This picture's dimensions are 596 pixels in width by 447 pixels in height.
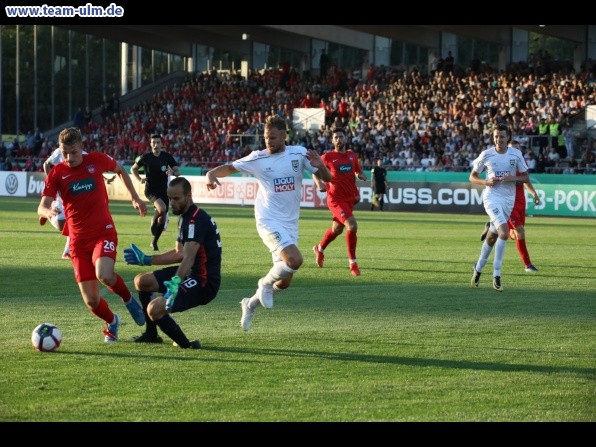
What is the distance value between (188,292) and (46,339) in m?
1.38

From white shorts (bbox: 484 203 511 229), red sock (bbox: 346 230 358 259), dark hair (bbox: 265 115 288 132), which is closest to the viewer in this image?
dark hair (bbox: 265 115 288 132)

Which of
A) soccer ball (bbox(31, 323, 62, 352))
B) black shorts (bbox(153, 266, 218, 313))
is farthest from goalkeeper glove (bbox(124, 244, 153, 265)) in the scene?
soccer ball (bbox(31, 323, 62, 352))

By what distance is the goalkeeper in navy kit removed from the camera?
384 inches

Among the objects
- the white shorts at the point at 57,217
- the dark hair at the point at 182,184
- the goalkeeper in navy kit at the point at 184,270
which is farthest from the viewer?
the white shorts at the point at 57,217

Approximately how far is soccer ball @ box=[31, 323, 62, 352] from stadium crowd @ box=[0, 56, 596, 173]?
1238 inches

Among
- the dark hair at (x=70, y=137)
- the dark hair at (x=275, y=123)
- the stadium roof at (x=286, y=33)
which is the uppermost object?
the stadium roof at (x=286, y=33)

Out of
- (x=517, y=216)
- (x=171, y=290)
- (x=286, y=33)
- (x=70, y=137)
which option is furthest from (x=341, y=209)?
(x=286, y=33)

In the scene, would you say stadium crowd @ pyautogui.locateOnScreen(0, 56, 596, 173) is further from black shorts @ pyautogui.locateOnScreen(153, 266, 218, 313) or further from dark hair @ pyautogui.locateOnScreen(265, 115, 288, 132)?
black shorts @ pyautogui.locateOnScreen(153, 266, 218, 313)

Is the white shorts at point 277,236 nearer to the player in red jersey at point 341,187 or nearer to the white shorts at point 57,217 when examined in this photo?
the white shorts at point 57,217

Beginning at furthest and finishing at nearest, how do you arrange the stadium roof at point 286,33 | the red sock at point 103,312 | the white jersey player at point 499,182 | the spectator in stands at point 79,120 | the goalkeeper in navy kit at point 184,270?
the spectator in stands at point 79,120
the stadium roof at point 286,33
the white jersey player at point 499,182
the red sock at point 103,312
the goalkeeper in navy kit at point 184,270

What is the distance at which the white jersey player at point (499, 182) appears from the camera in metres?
15.9

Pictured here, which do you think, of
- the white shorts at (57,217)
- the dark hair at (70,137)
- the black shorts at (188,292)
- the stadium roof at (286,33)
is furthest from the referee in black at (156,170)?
the stadium roof at (286,33)

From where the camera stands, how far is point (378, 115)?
49281 millimetres

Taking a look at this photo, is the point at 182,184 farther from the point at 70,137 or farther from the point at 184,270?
the point at 70,137
